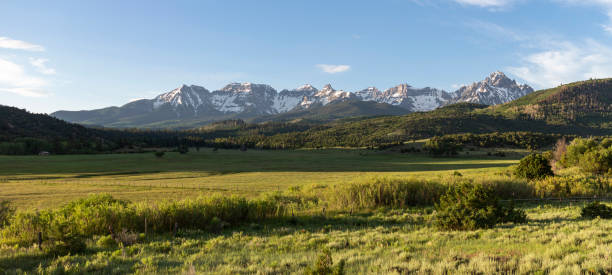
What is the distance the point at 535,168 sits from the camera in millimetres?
38094

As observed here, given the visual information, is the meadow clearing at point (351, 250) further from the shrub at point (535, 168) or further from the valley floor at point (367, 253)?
the shrub at point (535, 168)

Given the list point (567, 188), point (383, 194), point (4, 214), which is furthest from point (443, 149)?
point (4, 214)

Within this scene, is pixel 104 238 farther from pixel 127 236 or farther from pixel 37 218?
pixel 37 218

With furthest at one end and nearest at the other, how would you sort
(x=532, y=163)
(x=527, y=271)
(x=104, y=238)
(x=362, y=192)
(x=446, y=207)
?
1. (x=532, y=163)
2. (x=362, y=192)
3. (x=446, y=207)
4. (x=104, y=238)
5. (x=527, y=271)

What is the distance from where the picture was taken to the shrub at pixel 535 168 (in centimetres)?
3766

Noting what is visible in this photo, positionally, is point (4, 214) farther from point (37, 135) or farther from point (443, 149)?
point (37, 135)

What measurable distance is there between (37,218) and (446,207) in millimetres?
22045

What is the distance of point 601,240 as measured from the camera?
12.1 metres

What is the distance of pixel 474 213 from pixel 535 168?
27140mm

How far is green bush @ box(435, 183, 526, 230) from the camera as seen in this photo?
17.3 m

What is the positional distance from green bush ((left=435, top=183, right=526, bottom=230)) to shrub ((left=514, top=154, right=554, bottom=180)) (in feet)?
76.7

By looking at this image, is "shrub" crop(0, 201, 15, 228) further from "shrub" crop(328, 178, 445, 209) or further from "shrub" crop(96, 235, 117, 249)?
"shrub" crop(328, 178, 445, 209)

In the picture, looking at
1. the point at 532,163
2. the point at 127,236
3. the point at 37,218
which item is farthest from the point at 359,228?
the point at 532,163

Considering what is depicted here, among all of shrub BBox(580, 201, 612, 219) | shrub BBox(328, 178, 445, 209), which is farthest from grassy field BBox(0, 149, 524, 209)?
shrub BBox(580, 201, 612, 219)
